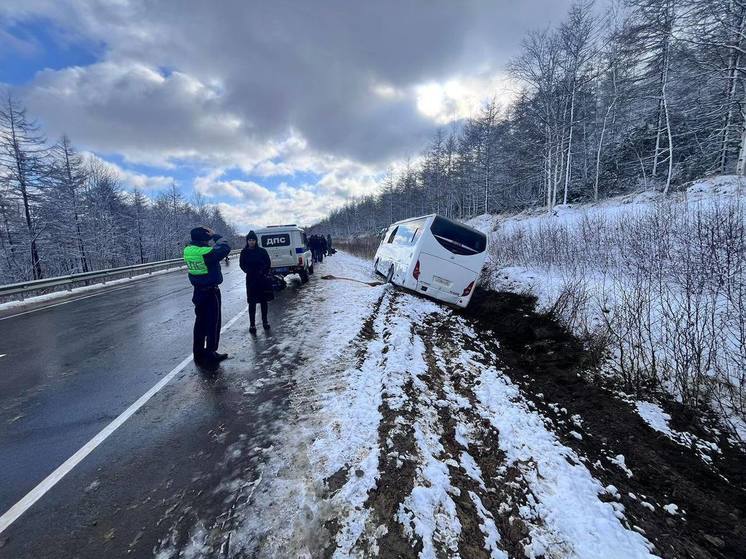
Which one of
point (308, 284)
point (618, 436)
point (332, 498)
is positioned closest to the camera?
point (332, 498)

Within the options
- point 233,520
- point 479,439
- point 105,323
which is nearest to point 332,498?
point 233,520

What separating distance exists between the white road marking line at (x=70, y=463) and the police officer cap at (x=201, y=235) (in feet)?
7.19

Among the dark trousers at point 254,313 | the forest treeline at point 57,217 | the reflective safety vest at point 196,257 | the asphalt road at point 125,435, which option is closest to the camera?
the asphalt road at point 125,435

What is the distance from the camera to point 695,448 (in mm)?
3176

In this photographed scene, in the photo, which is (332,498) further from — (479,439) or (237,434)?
(479,439)

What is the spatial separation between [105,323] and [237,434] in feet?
23.2

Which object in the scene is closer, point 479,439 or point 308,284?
point 479,439

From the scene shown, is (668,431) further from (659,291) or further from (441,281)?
(441,281)

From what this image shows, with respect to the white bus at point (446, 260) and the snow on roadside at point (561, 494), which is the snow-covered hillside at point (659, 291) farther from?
the white bus at point (446, 260)

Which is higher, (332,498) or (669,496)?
(332,498)

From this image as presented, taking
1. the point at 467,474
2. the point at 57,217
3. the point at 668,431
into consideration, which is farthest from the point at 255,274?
the point at 57,217

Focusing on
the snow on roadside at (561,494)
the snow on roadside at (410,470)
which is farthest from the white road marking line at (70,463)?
the snow on roadside at (561,494)

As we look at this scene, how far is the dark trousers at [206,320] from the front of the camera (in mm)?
5180

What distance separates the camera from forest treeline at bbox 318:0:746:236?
14.9 meters
